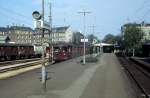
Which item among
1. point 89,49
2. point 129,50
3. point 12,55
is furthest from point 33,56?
point 129,50

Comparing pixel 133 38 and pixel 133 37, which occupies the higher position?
pixel 133 37

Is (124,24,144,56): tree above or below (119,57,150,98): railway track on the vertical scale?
above

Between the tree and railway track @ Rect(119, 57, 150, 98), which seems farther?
the tree

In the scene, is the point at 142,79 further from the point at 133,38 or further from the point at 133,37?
the point at 133,38

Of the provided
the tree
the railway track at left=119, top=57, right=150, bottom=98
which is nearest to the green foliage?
the tree

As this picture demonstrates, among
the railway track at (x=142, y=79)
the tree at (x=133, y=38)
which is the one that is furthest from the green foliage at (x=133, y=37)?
the railway track at (x=142, y=79)

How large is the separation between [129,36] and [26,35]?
135 feet

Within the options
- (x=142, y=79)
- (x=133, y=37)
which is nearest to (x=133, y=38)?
(x=133, y=37)

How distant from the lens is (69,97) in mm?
12992

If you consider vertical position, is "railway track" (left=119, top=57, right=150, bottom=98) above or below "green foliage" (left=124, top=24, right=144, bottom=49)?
below

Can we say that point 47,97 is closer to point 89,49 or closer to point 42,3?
point 42,3

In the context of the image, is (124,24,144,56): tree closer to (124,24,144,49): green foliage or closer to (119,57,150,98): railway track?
(124,24,144,49): green foliage

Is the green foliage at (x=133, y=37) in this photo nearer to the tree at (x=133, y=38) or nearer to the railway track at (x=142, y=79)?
the tree at (x=133, y=38)

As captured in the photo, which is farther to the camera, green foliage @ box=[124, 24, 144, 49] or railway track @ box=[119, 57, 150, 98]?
green foliage @ box=[124, 24, 144, 49]
